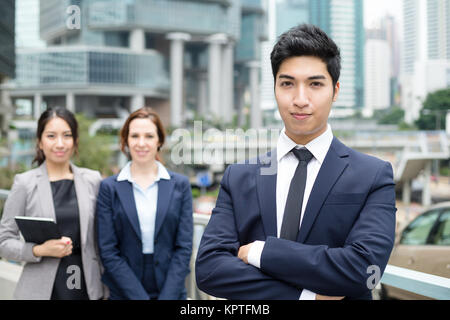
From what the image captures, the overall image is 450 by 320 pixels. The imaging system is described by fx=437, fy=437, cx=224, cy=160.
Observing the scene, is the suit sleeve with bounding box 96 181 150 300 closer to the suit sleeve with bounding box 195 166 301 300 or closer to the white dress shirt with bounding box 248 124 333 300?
the suit sleeve with bounding box 195 166 301 300

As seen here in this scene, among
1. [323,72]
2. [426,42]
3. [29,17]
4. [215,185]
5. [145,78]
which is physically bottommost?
[215,185]

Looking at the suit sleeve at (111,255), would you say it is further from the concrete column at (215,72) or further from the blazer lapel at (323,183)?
the concrete column at (215,72)

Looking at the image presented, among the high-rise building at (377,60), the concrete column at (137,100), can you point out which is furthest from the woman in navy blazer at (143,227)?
the concrete column at (137,100)

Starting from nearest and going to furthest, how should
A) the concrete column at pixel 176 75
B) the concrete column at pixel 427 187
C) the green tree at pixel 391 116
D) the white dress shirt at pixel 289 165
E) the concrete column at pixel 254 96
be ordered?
the white dress shirt at pixel 289 165, the green tree at pixel 391 116, the concrete column at pixel 427 187, the concrete column at pixel 176 75, the concrete column at pixel 254 96

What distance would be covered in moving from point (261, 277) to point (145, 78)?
54510mm

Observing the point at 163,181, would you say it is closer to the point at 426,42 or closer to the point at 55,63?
the point at 426,42

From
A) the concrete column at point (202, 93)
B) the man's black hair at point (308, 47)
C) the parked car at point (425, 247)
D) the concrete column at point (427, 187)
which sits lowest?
the concrete column at point (427, 187)

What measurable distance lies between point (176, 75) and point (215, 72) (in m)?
4.99

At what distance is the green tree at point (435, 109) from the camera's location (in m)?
3.96

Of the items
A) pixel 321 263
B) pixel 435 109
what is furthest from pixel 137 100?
pixel 321 263

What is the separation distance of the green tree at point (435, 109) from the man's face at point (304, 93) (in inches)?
116

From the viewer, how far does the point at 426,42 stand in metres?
7.61

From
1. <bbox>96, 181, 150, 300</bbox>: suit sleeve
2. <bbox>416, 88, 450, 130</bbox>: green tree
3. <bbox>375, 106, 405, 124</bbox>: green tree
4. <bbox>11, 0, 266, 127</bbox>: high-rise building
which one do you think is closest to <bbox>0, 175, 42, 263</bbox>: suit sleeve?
<bbox>96, 181, 150, 300</bbox>: suit sleeve
